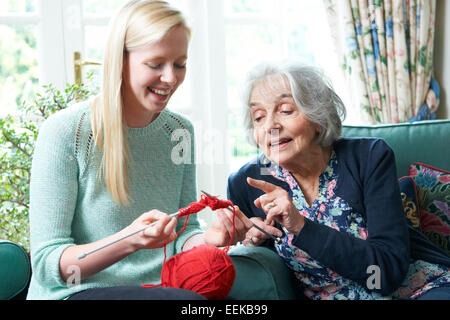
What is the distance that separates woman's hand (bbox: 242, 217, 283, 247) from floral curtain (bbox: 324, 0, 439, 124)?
1.24 metres

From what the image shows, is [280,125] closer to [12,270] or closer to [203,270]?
[203,270]

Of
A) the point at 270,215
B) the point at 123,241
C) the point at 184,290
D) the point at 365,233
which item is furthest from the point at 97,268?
the point at 365,233

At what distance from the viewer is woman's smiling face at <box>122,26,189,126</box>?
3.99 ft

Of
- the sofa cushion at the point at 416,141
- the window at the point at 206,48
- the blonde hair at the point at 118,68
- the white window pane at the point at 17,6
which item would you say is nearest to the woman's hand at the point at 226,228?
the blonde hair at the point at 118,68

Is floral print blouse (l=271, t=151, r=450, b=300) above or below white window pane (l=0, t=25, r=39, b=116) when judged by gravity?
below

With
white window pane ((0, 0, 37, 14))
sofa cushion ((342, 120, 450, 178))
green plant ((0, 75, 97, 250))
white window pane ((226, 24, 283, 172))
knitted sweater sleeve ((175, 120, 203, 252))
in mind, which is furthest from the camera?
white window pane ((226, 24, 283, 172))

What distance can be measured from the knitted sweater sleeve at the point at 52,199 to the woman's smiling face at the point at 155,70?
20 centimetres

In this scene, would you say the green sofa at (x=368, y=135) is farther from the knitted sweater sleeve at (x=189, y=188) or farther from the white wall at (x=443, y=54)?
the white wall at (x=443, y=54)

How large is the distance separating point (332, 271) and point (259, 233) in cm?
24

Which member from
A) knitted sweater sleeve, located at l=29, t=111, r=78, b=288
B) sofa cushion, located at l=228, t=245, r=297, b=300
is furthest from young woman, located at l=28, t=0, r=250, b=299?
sofa cushion, located at l=228, t=245, r=297, b=300

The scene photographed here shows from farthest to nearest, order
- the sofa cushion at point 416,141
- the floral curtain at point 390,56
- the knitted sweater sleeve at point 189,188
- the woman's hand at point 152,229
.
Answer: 1. the floral curtain at point 390,56
2. the sofa cushion at point 416,141
3. the knitted sweater sleeve at point 189,188
4. the woman's hand at point 152,229

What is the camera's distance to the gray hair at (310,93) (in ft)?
4.44

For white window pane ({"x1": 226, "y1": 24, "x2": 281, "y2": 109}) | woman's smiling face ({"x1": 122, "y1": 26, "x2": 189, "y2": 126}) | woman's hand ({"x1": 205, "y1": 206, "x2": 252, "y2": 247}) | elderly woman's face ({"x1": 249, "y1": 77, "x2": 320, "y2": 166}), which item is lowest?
woman's hand ({"x1": 205, "y1": 206, "x2": 252, "y2": 247})

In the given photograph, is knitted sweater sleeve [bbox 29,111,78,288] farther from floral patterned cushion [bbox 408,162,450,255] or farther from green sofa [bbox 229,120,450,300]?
floral patterned cushion [bbox 408,162,450,255]
